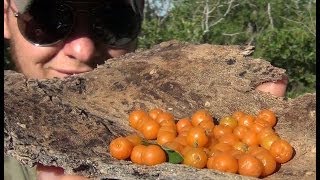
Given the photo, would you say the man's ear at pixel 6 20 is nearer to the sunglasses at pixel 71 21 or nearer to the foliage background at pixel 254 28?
the sunglasses at pixel 71 21

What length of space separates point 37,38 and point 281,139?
152 centimetres

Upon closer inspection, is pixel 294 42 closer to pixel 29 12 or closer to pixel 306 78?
pixel 306 78

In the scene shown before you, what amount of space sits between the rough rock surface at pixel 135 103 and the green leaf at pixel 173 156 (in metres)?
0.11

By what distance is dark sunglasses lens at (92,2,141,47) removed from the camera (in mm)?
2926

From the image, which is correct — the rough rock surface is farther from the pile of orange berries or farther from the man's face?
the man's face

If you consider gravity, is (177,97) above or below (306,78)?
above

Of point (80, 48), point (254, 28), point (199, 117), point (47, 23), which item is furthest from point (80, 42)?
point (254, 28)

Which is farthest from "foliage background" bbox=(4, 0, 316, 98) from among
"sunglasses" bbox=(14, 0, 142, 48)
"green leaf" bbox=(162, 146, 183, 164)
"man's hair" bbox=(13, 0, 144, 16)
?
"green leaf" bbox=(162, 146, 183, 164)

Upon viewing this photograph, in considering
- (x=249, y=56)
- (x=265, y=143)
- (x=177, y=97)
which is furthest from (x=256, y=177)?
(x=249, y=56)

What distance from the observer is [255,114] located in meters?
2.45

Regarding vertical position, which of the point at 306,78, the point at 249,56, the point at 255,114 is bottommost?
the point at 306,78

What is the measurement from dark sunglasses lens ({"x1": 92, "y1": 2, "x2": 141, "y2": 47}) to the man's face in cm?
3

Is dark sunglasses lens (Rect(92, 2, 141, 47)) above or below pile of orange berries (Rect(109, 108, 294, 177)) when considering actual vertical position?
above

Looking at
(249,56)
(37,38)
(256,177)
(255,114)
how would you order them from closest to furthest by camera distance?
(256,177), (255,114), (249,56), (37,38)
